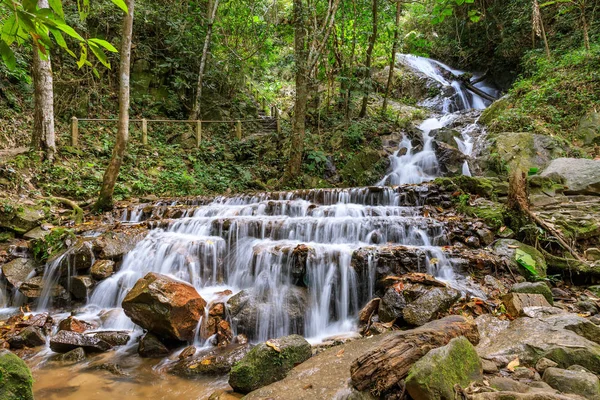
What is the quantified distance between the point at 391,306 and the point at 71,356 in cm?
417

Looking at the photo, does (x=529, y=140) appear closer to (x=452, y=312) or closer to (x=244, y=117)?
(x=452, y=312)

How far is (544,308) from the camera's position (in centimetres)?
380

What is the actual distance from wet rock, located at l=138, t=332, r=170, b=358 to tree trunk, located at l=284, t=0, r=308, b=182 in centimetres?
791

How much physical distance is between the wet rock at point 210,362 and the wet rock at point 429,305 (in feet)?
7.17

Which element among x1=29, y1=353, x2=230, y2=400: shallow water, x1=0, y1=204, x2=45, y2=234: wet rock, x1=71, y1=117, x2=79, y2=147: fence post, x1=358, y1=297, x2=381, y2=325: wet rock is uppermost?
x1=71, y1=117, x2=79, y2=147: fence post

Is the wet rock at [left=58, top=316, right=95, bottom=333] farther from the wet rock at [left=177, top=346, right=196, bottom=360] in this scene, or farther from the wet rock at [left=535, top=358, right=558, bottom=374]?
the wet rock at [left=535, top=358, right=558, bottom=374]

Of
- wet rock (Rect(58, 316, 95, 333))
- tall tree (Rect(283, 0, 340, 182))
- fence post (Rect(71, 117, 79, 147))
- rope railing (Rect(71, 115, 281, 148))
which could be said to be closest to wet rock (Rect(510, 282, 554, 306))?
wet rock (Rect(58, 316, 95, 333))

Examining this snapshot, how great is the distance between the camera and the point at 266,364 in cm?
358

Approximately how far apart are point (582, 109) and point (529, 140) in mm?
2465

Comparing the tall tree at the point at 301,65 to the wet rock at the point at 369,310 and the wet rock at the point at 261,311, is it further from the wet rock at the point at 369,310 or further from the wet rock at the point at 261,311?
the wet rock at the point at 369,310

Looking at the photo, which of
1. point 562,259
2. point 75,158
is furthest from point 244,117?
point 562,259

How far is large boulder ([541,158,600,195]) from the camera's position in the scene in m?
6.95

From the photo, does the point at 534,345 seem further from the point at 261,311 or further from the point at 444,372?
the point at 261,311

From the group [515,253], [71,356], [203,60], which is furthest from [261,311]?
[203,60]
